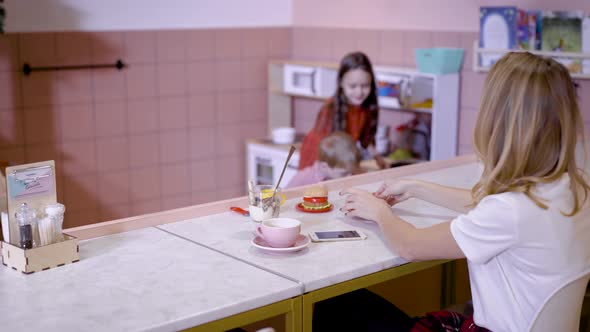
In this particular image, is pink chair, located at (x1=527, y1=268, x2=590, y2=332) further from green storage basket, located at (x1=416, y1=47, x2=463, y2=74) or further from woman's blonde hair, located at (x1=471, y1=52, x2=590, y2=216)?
green storage basket, located at (x1=416, y1=47, x2=463, y2=74)

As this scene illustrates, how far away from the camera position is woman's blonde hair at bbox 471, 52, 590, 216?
1.62 meters

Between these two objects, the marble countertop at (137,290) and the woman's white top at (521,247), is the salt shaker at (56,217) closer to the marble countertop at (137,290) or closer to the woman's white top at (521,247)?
the marble countertop at (137,290)

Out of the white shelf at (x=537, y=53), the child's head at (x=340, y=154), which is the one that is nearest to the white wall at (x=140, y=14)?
the white shelf at (x=537, y=53)

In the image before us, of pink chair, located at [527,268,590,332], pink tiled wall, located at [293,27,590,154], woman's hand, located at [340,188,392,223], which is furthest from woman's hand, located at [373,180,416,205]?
pink tiled wall, located at [293,27,590,154]

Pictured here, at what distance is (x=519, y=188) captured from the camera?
1.64 metres

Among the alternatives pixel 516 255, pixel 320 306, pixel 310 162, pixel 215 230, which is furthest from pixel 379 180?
pixel 310 162

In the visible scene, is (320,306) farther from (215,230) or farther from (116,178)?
(116,178)

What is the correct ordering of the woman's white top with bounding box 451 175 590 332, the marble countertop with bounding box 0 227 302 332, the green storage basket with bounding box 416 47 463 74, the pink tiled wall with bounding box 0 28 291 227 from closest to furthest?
the marble countertop with bounding box 0 227 302 332, the woman's white top with bounding box 451 175 590 332, the green storage basket with bounding box 416 47 463 74, the pink tiled wall with bounding box 0 28 291 227

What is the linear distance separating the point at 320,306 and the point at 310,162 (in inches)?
72.7

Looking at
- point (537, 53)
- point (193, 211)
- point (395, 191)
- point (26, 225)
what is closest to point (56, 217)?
point (26, 225)

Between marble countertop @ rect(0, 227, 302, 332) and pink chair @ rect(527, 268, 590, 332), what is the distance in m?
0.53

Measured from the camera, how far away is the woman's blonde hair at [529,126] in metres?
1.62

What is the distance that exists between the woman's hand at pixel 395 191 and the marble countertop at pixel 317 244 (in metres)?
0.03

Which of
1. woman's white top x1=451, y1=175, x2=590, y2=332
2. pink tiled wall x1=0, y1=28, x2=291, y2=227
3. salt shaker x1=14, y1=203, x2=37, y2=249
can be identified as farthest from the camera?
pink tiled wall x1=0, y1=28, x2=291, y2=227
